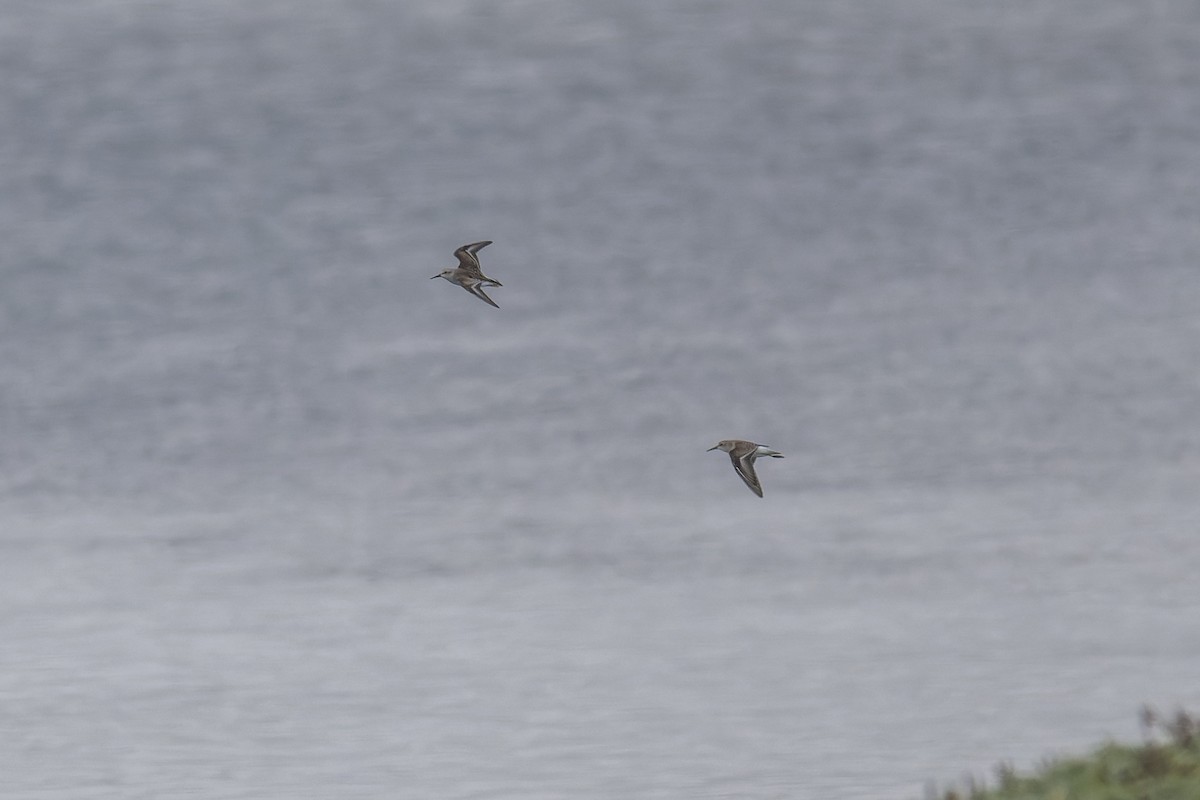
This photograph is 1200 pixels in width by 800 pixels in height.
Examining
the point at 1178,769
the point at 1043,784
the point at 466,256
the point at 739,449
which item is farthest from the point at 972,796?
the point at 466,256

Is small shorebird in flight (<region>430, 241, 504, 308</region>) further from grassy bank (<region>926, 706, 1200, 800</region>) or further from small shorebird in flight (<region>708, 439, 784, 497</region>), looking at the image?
grassy bank (<region>926, 706, 1200, 800</region>)

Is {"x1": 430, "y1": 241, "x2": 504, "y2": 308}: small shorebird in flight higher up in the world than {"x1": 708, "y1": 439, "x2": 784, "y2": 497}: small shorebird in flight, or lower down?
higher up

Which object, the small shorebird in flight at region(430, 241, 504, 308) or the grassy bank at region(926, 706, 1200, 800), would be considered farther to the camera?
the small shorebird in flight at region(430, 241, 504, 308)

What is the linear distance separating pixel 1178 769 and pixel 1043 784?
51.2 inches

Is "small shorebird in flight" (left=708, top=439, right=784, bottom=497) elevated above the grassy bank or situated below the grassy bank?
above

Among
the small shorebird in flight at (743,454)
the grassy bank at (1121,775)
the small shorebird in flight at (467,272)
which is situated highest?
the small shorebird in flight at (467,272)

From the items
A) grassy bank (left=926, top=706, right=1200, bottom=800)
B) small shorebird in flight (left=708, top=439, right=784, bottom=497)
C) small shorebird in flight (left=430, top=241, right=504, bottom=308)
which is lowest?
grassy bank (left=926, top=706, right=1200, bottom=800)

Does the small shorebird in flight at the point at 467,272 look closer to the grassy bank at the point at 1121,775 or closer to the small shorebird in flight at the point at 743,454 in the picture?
the small shorebird in flight at the point at 743,454

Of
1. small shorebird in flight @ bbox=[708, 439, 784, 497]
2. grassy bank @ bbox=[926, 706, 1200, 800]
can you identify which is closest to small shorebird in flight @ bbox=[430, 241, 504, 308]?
small shorebird in flight @ bbox=[708, 439, 784, 497]

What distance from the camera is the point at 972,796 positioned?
18.4m

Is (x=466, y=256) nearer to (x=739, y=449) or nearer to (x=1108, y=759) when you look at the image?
(x=739, y=449)

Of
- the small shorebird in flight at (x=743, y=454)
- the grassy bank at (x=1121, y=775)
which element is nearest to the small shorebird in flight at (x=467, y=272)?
the small shorebird in flight at (x=743, y=454)

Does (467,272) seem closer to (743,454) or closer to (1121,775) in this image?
(743,454)

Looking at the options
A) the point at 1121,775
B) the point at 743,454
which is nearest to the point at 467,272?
the point at 743,454
